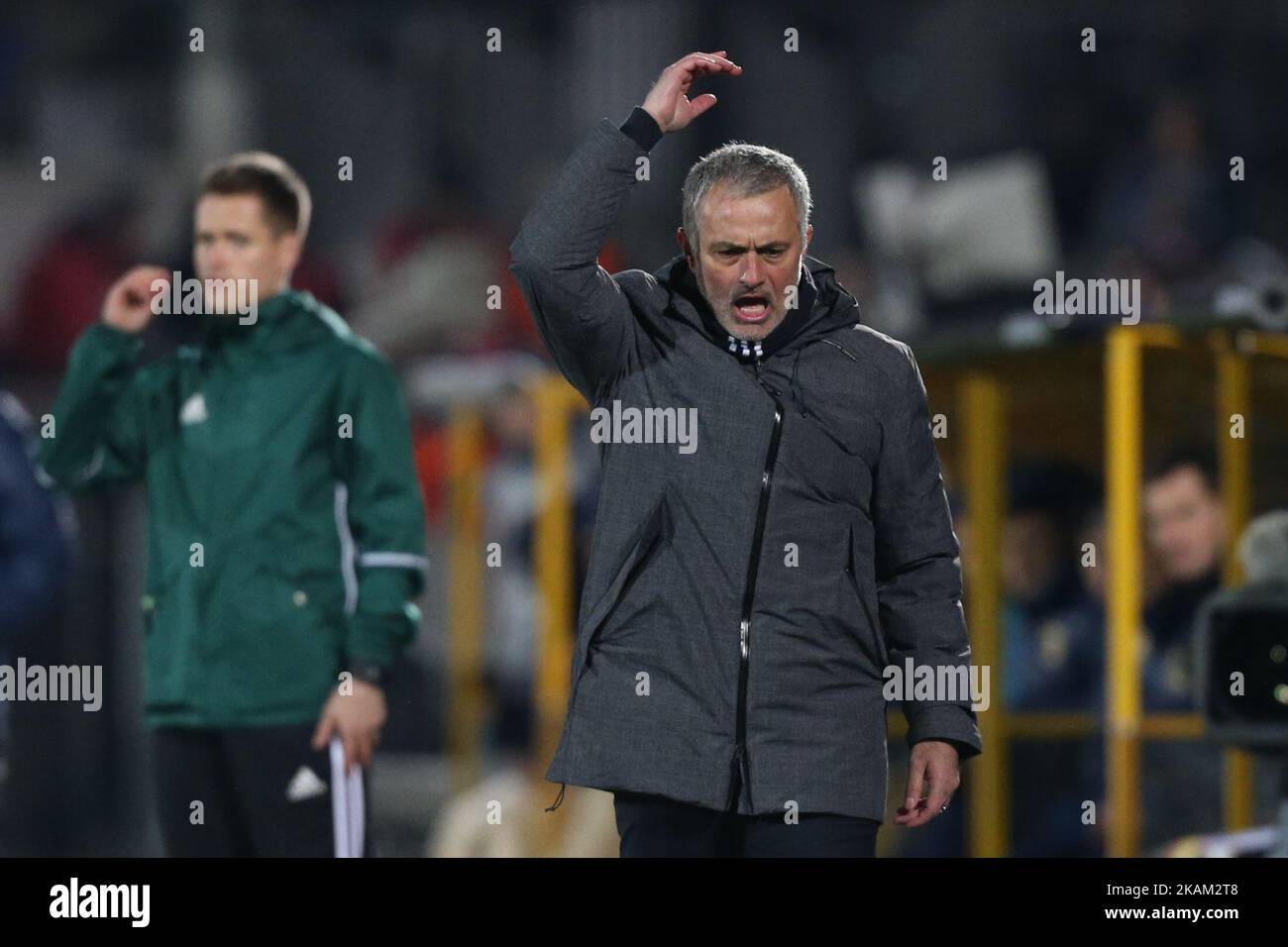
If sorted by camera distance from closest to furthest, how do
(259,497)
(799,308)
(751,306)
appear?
(751,306)
(799,308)
(259,497)

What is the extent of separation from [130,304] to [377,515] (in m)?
0.67

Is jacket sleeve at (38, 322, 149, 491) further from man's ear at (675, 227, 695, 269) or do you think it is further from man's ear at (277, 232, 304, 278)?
man's ear at (675, 227, 695, 269)

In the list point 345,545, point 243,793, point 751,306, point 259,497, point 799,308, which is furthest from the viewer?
point 345,545

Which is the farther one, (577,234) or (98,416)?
(98,416)

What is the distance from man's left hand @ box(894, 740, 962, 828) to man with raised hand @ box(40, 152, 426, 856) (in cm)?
141

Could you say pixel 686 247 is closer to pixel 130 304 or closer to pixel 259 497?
pixel 259 497

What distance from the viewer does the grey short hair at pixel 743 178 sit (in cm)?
408

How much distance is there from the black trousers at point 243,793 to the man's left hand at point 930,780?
4.73 ft

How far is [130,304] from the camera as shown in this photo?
538 centimetres

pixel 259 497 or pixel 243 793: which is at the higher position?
pixel 259 497

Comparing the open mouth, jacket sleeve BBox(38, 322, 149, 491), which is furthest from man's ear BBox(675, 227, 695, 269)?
jacket sleeve BBox(38, 322, 149, 491)

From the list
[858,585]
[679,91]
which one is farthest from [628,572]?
[679,91]

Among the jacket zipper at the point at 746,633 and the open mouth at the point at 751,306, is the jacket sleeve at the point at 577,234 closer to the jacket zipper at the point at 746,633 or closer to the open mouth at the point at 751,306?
the open mouth at the point at 751,306
